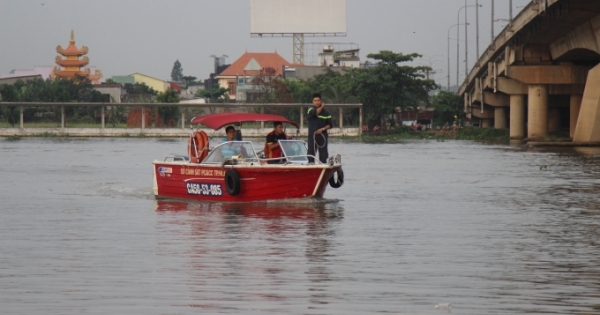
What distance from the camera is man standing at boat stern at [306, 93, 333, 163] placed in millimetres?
21358

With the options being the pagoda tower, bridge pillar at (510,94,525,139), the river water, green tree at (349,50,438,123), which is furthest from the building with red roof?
the river water

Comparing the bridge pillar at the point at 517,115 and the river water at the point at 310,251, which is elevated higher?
the bridge pillar at the point at 517,115

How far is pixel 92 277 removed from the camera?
11.6 meters

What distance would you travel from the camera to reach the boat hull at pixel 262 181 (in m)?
20.2

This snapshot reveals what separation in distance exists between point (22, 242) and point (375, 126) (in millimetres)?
73401

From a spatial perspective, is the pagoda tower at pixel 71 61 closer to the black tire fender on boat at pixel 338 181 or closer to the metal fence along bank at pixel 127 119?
the metal fence along bank at pixel 127 119

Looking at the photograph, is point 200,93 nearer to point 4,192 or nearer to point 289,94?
point 289,94

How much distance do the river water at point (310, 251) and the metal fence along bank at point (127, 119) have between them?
54522mm

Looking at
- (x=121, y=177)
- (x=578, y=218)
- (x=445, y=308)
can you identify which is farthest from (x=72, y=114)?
(x=445, y=308)

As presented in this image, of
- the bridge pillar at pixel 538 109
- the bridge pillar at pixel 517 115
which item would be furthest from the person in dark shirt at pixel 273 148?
the bridge pillar at pixel 517 115

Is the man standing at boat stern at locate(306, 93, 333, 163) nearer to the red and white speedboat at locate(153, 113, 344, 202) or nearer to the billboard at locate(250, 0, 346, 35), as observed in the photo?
the red and white speedboat at locate(153, 113, 344, 202)

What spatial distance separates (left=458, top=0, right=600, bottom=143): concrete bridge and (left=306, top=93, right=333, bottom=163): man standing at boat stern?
68.3 ft

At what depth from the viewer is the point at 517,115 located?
6819 cm

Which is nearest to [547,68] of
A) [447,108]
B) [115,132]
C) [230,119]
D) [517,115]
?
[517,115]
